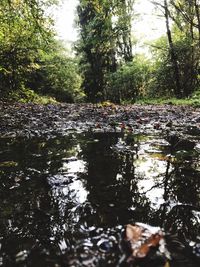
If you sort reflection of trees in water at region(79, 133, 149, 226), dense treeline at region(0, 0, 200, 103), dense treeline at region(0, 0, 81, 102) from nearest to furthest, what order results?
1. reflection of trees in water at region(79, 133, 149, 226)
2. dense treeline at region(0, 0, 81, 102)
3. dense treeline at region(0, 0, 200, 103)

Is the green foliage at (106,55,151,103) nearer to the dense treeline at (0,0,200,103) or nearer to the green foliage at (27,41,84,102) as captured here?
the dense treeline at (0,0,200,103)

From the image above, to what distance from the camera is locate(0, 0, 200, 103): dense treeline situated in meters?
7.62

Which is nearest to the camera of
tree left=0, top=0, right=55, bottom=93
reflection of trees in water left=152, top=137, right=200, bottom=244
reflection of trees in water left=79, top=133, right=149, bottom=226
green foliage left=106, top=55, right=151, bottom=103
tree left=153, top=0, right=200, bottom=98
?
reflection of trees in water left=152, top=137, right=200, bottom=244

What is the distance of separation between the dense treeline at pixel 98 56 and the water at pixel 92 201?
4416mm

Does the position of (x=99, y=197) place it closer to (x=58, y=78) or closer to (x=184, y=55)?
(x=184, y=55)

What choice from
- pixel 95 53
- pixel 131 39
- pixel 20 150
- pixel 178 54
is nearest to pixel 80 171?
pixel 20 150

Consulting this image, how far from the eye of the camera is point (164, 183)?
1.85 metres

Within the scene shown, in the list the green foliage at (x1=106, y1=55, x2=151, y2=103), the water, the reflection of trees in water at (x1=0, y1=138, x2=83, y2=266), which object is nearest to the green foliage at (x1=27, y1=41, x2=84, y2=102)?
the green foliage at (x1=106, y1=55, x2=151, y2=103)

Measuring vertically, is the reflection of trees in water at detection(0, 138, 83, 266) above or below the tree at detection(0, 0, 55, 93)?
below

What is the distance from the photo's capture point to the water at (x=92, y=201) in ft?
3.54

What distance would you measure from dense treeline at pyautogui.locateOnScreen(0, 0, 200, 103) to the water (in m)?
4.42

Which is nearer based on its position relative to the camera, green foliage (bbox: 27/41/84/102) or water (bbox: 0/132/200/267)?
water (bbox: 0/132/200/267)

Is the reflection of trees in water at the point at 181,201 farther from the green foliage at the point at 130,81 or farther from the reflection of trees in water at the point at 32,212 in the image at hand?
the green foliage at the point at 130,81

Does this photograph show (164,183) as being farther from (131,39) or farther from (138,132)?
(131,39)
